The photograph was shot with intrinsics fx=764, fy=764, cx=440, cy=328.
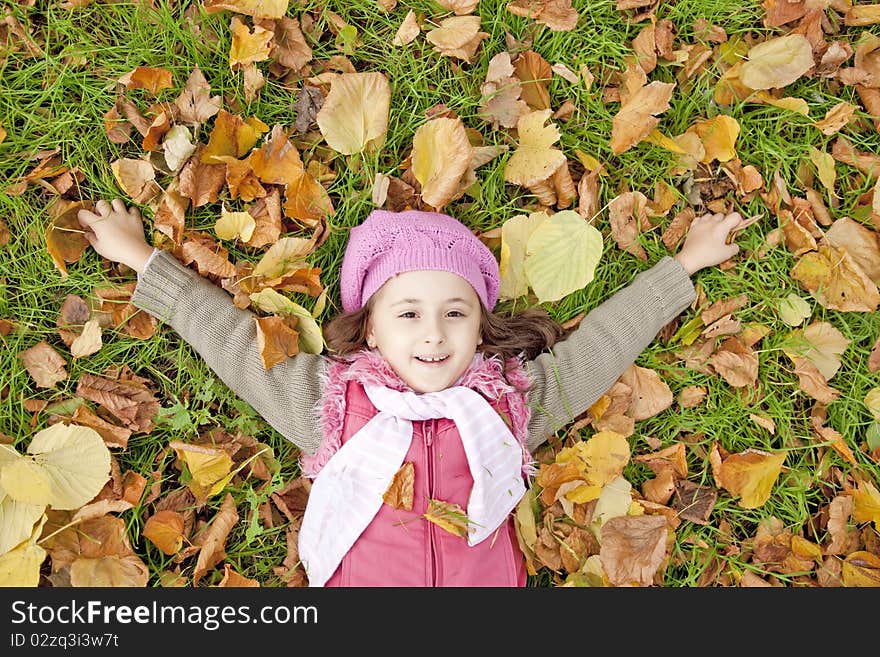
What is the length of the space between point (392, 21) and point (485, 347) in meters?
1.05

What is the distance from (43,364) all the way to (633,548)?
5.91ft

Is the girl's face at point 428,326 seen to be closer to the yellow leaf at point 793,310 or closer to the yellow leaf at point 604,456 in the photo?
the yellow leaf at point 604,456

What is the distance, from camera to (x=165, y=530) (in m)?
2.18

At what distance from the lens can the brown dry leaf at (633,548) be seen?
2.21m

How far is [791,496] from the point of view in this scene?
7.96ft

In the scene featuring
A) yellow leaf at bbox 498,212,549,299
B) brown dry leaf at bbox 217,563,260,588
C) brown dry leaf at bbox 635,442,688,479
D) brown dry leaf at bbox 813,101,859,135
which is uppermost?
brown dry leaf at bbox 813,101,859,135

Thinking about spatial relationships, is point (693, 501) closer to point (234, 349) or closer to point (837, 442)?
point (837, 442)

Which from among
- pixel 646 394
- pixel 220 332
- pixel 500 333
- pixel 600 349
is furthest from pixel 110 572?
pixel 646 394

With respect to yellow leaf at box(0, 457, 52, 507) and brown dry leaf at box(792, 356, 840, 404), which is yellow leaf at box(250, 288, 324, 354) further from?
brown dry leaf at box(792, 356, 840, 404)

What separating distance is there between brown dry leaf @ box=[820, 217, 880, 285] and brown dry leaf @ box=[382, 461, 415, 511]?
153cm

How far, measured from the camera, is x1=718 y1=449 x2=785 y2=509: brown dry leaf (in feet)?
7.73

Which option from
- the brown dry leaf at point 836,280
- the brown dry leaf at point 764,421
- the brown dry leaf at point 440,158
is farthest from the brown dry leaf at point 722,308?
the brown dry leaf at point 440,158

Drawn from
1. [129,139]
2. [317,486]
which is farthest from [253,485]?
[129,139]

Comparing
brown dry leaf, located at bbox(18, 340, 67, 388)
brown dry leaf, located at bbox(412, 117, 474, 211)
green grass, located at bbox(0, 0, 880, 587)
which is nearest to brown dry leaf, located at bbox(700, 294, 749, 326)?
green grass, located at bbox(0, 0, 880, 587)
